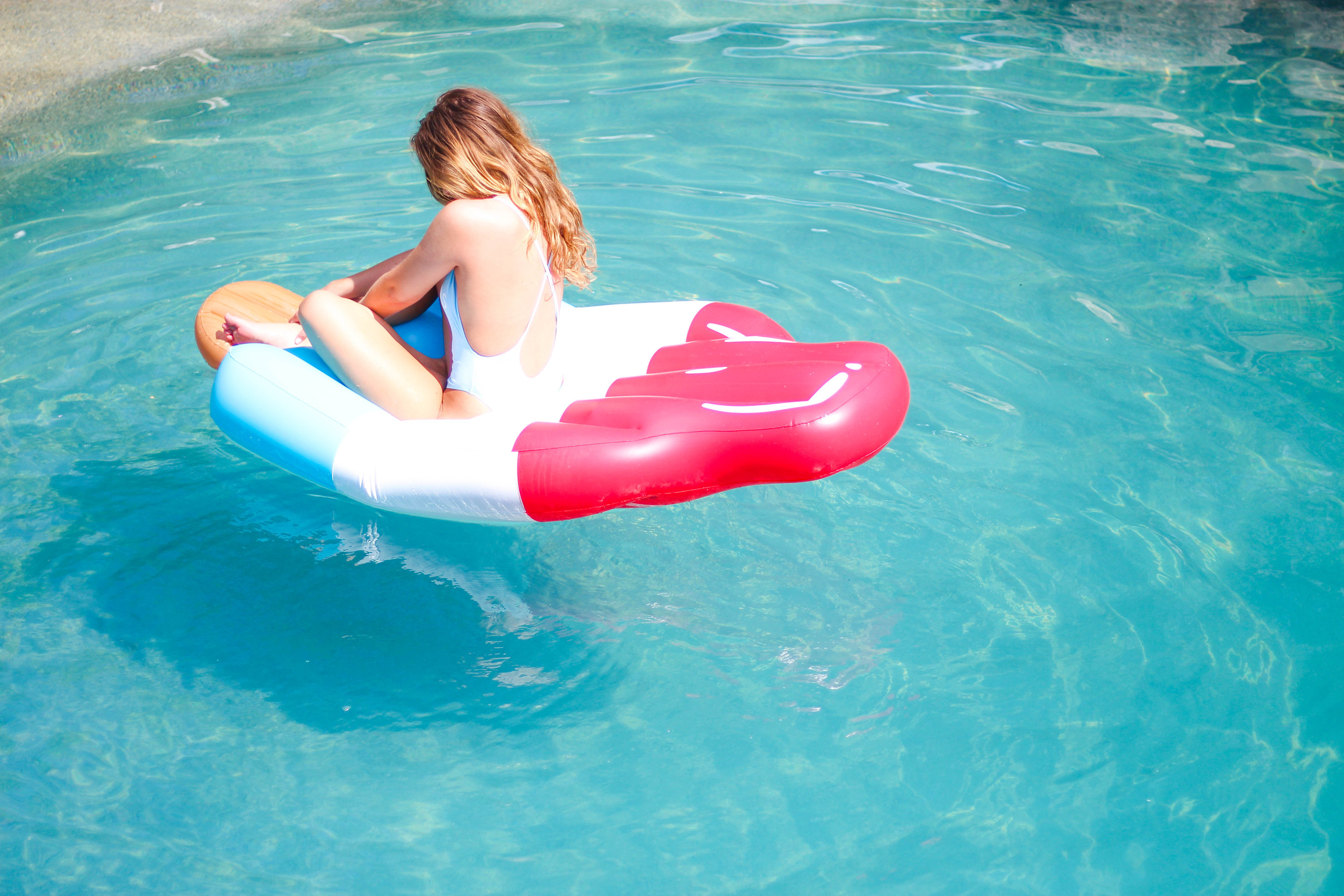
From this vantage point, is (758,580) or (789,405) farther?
(758,580)

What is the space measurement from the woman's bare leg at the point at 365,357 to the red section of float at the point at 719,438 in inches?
18.9

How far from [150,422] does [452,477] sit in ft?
5.88

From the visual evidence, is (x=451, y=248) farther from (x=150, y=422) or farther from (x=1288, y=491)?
(x=1288, y=491)

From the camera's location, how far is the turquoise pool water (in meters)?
2.50

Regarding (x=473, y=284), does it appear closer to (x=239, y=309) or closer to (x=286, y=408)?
(x=286, y=408)

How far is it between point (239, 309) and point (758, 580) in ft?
6.57

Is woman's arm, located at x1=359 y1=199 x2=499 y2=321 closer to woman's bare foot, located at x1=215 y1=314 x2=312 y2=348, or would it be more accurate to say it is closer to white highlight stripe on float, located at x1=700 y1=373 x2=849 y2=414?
woman's bare foot, located at x1=215 y1=314 x2=312 y2=348

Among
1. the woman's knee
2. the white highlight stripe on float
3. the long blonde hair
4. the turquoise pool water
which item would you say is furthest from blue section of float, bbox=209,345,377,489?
the white highlight stripe on float

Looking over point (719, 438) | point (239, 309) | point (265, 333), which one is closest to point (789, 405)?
point (719, 438)

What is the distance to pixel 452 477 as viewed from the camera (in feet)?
8.93

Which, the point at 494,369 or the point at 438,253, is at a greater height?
the point at 438,253

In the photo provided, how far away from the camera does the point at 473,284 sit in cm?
286

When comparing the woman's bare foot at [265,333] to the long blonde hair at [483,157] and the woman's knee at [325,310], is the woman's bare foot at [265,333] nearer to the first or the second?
the woman's knee at [325,310]

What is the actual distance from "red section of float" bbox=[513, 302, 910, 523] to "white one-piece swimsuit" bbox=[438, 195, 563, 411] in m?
0.31
